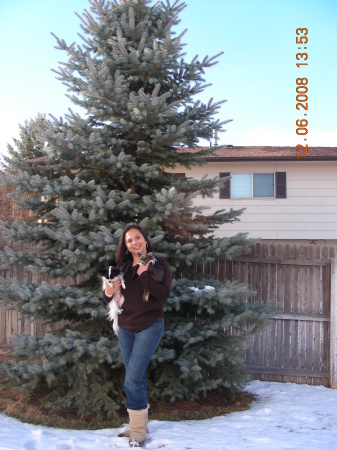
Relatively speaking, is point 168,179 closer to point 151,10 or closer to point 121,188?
point 121,188

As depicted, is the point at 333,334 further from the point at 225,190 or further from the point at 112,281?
the point at 225,190

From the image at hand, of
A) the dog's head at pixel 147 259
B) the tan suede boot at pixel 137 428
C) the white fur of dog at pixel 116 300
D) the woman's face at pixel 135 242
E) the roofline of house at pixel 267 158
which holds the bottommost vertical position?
the tan suede boot at pixel 137 428

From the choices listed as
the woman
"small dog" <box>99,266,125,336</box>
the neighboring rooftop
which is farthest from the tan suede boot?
the neighboring rooftop

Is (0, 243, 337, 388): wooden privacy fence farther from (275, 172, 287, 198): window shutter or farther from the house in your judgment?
(275, 172, 287, 198): window shutter

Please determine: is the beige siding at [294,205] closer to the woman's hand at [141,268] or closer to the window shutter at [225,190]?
the window shutter at [225,190]

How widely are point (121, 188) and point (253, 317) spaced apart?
2356 mm

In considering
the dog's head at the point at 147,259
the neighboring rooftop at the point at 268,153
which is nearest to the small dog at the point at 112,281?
the dog's head at the point at 147,259

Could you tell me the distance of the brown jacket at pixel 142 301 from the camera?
4.46m

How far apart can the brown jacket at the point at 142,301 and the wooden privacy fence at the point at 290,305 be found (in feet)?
10.6

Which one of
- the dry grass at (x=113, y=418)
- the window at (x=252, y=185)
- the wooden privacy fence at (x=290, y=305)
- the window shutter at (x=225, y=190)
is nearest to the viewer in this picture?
the dry grass at (x=113, y=418)

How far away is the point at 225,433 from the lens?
4934 mm

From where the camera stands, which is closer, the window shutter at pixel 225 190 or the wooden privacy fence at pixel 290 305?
the wooden privacy fence at pixel 290 305

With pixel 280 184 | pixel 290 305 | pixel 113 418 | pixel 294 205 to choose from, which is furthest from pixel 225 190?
pixel 113 418

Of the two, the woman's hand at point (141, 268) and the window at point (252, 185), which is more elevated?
the window at point (252, 185)
